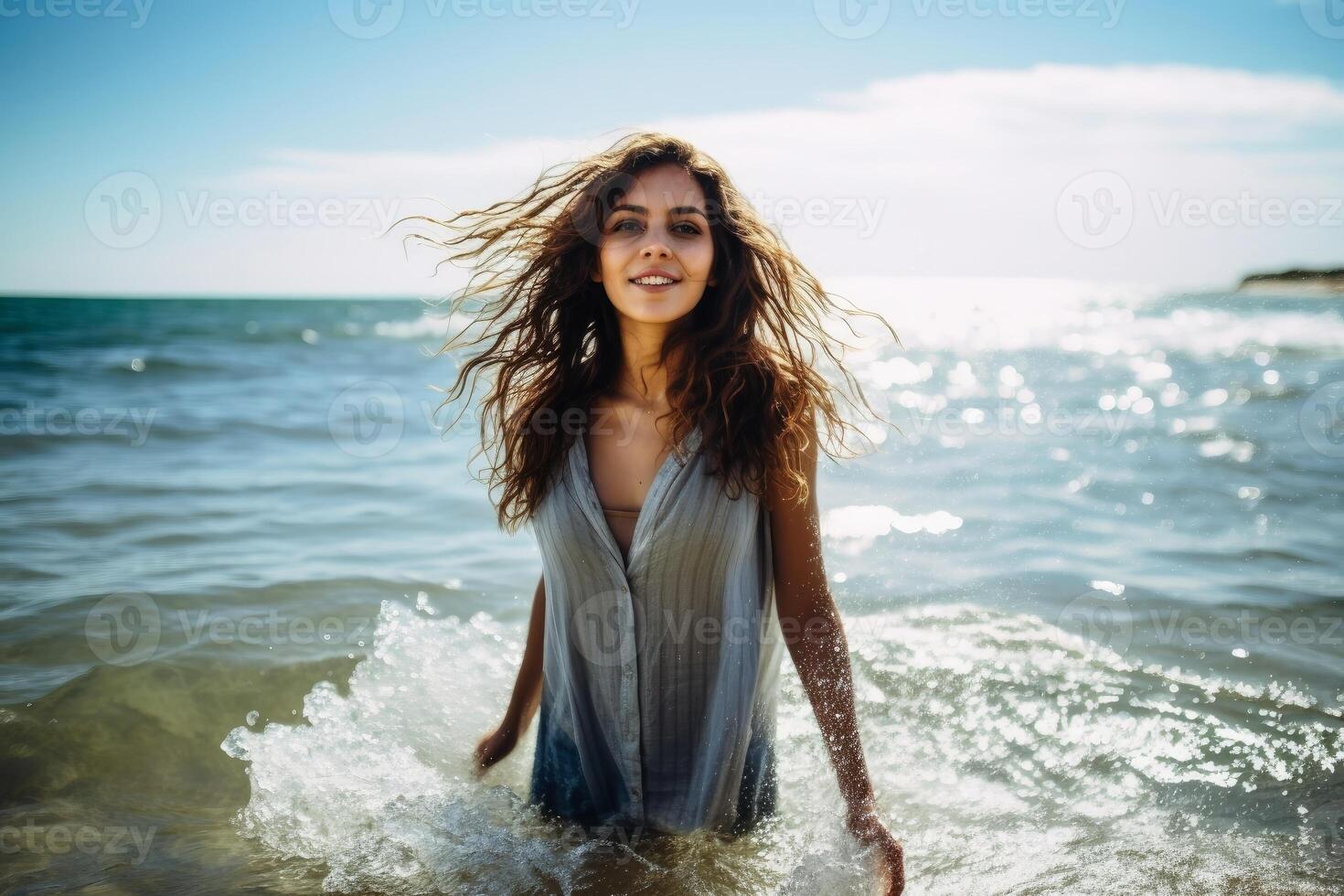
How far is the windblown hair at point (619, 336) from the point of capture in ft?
9.33

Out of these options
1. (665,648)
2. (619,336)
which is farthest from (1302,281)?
(665,648)

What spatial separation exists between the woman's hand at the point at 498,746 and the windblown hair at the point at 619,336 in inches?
29.6

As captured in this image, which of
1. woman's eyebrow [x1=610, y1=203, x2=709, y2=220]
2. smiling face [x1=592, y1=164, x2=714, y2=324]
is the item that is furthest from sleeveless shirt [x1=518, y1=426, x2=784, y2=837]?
woman's eyebrow [x1=610, y1=203, x2=709, y2=220]

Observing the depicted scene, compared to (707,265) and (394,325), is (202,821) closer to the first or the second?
(707,265)

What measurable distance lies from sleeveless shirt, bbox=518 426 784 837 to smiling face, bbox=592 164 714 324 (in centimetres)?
44

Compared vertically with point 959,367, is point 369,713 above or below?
below

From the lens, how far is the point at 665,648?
9.45 ft

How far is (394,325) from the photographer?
153 feet

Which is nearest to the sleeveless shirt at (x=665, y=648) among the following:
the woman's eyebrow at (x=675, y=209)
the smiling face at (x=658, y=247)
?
the smiling face at (x=658, y=247)

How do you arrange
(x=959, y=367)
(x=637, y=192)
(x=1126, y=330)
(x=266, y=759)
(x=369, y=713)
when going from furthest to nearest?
(x=1126, y=330) → (x=959, y=367) → (x=369, y=713) → (x=266, y=759) → (x=637, y=192)

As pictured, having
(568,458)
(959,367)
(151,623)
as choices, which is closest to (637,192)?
(568,458)

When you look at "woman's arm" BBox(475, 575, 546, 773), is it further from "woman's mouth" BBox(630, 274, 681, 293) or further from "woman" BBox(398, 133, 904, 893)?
"woman's mouth" BBox(630, 274, 681, 293)

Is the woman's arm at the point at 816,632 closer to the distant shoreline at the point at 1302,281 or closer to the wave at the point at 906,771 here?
the wave at the point at 906,771

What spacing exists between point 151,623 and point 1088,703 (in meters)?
5.10
